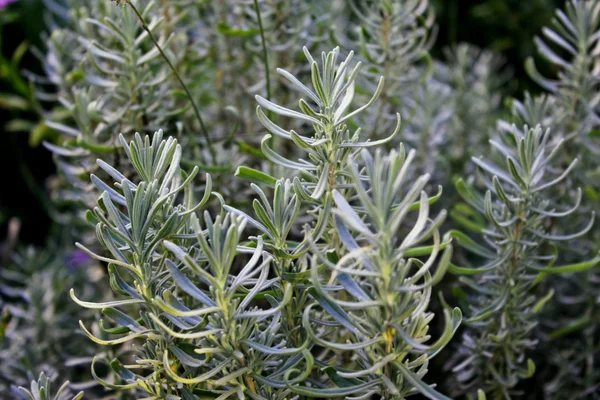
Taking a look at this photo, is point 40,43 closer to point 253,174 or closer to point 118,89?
point 118,89

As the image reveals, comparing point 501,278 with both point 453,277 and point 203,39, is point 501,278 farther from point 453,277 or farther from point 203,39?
point 203,39

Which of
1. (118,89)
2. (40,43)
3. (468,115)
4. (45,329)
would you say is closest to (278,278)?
(118,89)

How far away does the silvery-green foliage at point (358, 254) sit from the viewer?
0.40 m

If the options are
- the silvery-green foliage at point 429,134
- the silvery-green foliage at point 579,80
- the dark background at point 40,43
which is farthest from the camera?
the dark background at point 40,43

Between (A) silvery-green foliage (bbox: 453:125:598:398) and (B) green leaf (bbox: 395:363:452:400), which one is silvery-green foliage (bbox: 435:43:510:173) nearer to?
(A) silvery-green foliage (bbox: 453:125:598:398)

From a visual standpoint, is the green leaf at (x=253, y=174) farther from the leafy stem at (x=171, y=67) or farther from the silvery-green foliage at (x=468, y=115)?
the silvery-green foliage at (x=468, y=115)

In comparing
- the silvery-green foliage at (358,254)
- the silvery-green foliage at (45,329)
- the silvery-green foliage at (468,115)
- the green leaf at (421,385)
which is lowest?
the silvery-green foliage at (45,329)

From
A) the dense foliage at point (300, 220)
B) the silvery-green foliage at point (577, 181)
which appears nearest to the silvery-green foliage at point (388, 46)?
the dense foliage at point (300, 220)

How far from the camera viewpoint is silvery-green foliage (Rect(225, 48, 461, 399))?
40cm

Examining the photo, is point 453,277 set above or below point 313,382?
below

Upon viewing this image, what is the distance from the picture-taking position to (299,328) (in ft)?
1.70

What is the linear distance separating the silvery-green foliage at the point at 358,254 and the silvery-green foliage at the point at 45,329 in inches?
12.9

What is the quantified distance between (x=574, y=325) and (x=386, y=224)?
17.5 inches

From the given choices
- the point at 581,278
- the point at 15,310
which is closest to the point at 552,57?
the point at 581,278
